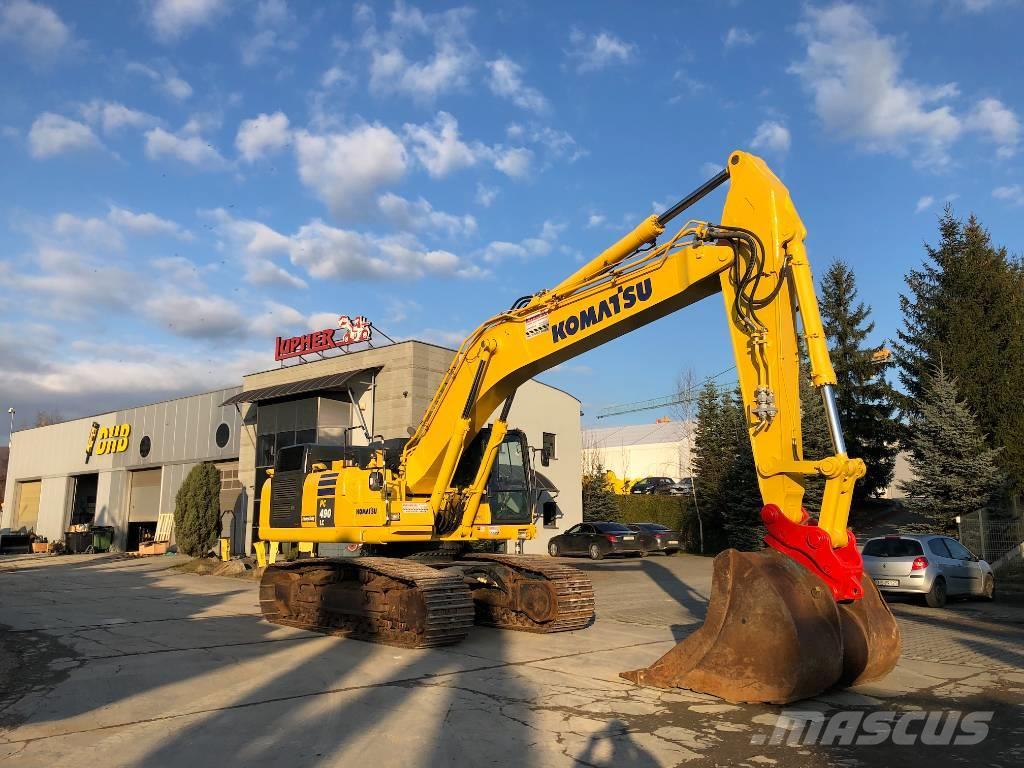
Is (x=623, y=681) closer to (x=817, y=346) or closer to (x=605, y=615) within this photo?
(x=817, y=346)

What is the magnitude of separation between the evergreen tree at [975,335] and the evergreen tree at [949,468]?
1.36 m

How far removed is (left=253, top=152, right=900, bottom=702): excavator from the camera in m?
→ 6.55

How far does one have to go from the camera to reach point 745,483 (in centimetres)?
2867

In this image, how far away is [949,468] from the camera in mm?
22984

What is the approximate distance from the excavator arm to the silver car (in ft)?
27.5

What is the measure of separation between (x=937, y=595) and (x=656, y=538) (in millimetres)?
14689

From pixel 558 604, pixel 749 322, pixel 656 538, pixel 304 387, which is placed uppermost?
pixel 304 387

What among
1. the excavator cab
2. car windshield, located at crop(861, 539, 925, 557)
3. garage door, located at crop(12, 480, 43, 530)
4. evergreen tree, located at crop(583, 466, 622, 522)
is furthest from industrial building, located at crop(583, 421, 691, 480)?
the excavator cab

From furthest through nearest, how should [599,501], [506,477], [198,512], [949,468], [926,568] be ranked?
[599,501]
[198,512]
[949,468]
[926,568]
[506,477]

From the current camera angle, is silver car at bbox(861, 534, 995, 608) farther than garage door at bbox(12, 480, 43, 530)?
No

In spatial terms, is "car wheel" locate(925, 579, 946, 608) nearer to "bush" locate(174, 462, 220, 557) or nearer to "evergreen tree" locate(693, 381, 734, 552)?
"evergreen tree" locate(693, 381, 734, 552)

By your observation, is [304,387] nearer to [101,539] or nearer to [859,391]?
[101,539]

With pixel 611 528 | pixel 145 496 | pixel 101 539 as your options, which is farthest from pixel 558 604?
pixel 101 539

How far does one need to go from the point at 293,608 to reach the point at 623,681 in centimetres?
618
